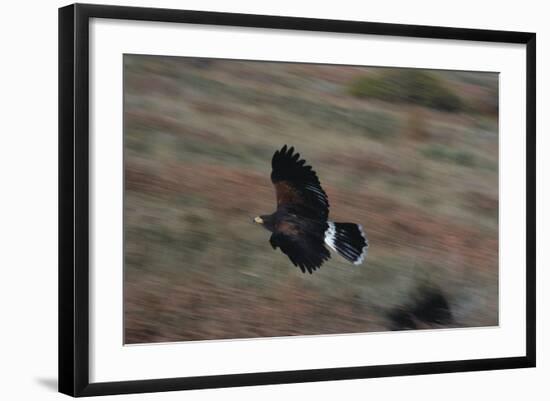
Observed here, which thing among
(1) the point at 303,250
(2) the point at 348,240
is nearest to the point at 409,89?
(2) the point at 348,240

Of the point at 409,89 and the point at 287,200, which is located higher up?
the point at 409,89

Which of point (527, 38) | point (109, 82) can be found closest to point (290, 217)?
point (109, 82)

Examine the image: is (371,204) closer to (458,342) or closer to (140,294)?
(458,342)

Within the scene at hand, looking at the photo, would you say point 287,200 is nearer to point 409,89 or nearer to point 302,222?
point 302,222

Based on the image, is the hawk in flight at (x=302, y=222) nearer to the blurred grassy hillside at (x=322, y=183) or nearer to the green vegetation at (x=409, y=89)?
the blurred grassy hillside at (x=322, y=183)

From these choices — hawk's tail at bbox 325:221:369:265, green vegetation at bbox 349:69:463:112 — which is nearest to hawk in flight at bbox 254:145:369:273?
hawk's tail at bbox 325:221:369:265

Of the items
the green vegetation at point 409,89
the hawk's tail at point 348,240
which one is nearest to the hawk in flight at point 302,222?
the hawk's tail at point 348,240

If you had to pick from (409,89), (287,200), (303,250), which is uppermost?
(409,89)

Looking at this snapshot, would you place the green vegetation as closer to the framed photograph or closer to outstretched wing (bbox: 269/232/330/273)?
the framed photograph
